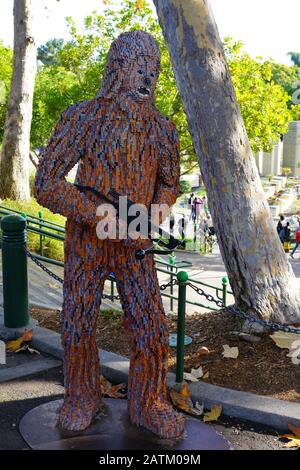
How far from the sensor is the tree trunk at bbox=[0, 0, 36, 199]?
12.2m

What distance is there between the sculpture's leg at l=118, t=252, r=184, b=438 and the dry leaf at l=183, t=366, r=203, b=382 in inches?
30.6

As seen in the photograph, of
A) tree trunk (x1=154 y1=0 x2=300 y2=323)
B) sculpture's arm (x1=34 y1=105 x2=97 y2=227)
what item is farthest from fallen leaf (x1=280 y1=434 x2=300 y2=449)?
sculpture's arm (x1=34 y1=105 x2=97 y2=227)

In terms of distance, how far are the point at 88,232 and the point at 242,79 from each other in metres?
17.7

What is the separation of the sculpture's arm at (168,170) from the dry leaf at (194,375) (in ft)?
4.90

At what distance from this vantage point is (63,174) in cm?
318

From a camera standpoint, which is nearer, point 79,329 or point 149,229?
point 149,229

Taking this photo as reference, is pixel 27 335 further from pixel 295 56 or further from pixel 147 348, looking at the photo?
pixel 295 56

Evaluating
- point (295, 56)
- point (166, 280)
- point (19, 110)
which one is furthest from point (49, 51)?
point (166, 280)

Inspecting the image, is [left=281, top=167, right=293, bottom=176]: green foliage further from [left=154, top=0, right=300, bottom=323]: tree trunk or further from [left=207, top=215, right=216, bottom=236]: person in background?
[left=154, top=0, right=300, bottom=323]: tree trunk

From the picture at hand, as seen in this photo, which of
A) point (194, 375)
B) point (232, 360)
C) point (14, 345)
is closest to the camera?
point (194, 375)

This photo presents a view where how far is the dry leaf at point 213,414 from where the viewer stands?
3.77 meters

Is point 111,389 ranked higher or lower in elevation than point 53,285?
higher

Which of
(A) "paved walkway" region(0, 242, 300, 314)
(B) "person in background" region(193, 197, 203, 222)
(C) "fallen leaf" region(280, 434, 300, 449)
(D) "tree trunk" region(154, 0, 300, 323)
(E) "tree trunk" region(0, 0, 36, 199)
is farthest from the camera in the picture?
(B) "person in background" region(193, 197, 203, 222)

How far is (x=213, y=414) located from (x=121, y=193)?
166cm
